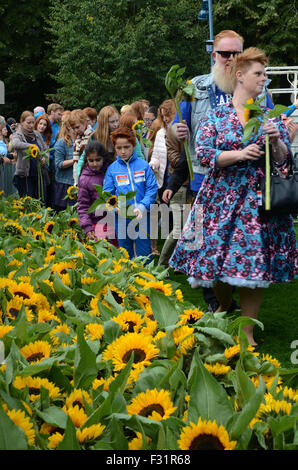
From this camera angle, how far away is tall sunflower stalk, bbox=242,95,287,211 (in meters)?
4.14

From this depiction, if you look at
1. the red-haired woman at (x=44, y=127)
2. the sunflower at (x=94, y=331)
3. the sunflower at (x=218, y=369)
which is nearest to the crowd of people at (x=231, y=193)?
the sunflower at (x=94, y=331)

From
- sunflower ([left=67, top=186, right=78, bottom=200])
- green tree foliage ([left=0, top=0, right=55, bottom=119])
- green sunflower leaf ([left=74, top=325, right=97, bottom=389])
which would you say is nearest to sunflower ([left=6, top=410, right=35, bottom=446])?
green sunflower leaf ([left=74, top=325, right=97, bottom=389])

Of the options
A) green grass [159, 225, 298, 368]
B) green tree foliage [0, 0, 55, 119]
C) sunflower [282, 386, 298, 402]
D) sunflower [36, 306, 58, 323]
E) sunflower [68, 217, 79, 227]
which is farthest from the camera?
green tree foliage [0, 0, 55, 119]

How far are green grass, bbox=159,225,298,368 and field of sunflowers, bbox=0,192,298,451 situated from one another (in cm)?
201

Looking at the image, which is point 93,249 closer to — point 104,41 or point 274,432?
point 274,432

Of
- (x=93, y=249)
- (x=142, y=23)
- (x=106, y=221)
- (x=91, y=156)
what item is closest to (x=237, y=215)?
(x=93, y=249)

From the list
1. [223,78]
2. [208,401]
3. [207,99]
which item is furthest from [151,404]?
[207,99]

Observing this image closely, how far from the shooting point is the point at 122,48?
26031mm

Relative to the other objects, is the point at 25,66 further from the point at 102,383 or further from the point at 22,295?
the point at 102,383

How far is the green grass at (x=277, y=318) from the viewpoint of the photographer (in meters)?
5.02

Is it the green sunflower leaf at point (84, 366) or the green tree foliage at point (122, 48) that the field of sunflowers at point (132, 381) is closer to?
the green sunflower leaf at point (84, 366)

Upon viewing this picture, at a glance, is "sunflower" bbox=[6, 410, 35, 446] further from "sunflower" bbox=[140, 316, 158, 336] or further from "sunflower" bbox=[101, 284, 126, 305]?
"sunflower" bbox=[101, 284, 126, 305]

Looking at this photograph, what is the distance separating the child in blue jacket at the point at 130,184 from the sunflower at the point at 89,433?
4900mm
